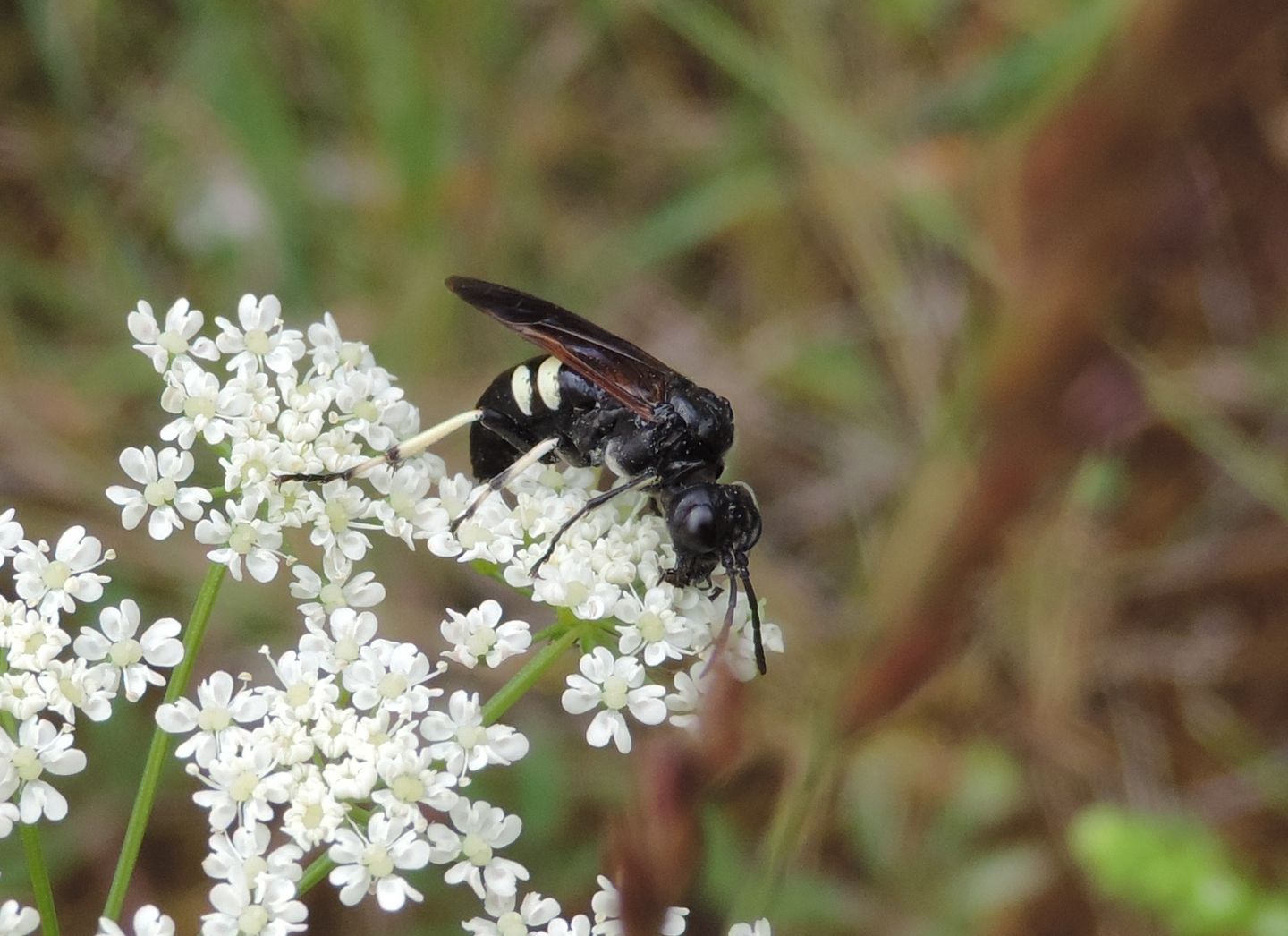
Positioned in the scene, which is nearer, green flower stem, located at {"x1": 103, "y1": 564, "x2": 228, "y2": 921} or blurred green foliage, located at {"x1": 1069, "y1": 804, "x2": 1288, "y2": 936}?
green flower stem, located at {"x1": 103, "y1": 564, "x2": 228, "y2": 921}

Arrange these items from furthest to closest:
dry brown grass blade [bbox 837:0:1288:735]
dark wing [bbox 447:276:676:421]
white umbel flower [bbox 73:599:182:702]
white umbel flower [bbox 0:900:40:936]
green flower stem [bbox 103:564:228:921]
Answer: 1. dark wing [bbox 447:276:676:421]
2. white umbel flower [bbox 73:599:182:702]
3. green flower stem [bbox 103:564:228:921]
4. white umbel flower [bbox 0:900:40:936]
5. dry brown grass blade [bbox 837:0:1288:735]

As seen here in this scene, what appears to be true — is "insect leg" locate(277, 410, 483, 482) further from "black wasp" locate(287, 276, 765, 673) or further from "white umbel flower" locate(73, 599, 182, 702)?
"white umbel flower" locate(73, 599, 182, 702)

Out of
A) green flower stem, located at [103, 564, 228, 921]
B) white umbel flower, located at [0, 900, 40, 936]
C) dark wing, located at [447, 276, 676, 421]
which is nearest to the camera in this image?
white umbel flower, located at [0, 900, 40, 936]

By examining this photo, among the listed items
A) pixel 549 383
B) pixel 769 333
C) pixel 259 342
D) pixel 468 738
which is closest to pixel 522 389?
pixel 549 383

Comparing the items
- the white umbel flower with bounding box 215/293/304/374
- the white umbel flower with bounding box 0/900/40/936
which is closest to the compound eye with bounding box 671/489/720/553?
the white umbel flower with bounding box 215/293/304/374

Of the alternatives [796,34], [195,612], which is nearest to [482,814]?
[195,612]

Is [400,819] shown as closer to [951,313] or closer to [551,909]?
[551,909]
